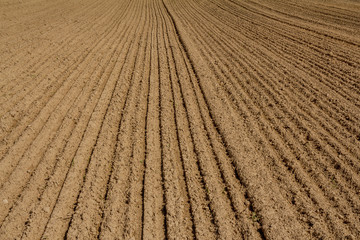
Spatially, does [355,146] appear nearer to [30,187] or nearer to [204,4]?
[30,187]

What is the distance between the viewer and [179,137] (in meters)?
5.23

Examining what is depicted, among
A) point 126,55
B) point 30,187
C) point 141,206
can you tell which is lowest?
point 141,206

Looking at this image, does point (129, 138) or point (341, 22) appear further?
point (341, 22)

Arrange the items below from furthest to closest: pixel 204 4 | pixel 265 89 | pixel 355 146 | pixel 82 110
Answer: pixel 204 4
pixel 265 89
pixel 82 110
pixel 355 146

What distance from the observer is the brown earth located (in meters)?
3.63

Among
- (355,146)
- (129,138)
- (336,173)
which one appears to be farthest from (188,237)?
(355,146)

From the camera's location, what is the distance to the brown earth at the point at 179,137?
3633 mm

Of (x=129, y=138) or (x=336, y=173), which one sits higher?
(x=129, y=138)

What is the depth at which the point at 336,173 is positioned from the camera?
14.5ft

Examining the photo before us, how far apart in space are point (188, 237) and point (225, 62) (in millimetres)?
6633

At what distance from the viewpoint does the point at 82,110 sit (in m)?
5.91

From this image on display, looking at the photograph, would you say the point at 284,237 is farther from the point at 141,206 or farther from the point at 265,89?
the point at 265,89

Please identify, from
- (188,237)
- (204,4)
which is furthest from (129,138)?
(204,4)

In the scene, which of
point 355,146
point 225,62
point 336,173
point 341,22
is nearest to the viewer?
point 336,173
